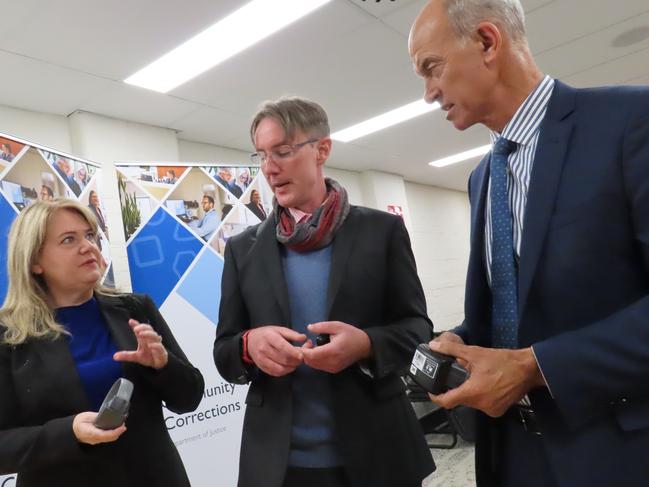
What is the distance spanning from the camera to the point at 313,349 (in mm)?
1046

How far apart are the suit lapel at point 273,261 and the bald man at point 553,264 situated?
0.49 m

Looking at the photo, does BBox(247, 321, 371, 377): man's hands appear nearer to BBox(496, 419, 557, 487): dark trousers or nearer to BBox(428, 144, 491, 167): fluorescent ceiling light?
BBox(496, 419, 557, 487): dark trousers

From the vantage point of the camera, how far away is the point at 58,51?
123 inches

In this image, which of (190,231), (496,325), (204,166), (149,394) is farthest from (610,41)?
(149,394)

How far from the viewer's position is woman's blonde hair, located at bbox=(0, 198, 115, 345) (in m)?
1.45

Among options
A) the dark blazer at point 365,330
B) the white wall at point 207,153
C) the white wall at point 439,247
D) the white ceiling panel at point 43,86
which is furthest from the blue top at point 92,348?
the white wall at point 439,247

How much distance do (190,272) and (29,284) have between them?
5.13 ft

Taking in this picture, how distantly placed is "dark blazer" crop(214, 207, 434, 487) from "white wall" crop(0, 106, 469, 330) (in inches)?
91.9

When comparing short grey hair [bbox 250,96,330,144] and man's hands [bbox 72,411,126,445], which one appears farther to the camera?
short grey hair [bbox 250,96,330,144]

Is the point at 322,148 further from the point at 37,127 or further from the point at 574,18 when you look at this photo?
the point at 37,127

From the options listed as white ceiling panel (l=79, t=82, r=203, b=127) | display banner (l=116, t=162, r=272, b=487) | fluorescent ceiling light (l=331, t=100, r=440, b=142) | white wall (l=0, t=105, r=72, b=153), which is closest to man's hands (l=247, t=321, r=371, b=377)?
display banner (l=116, t=162, r=272, b=487)

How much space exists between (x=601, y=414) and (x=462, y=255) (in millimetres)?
9503

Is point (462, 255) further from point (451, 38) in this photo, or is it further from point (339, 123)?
point (451, 38)

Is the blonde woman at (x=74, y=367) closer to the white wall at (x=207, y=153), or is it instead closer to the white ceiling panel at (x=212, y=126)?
the white ceiling panel at (x=212, y=126)
